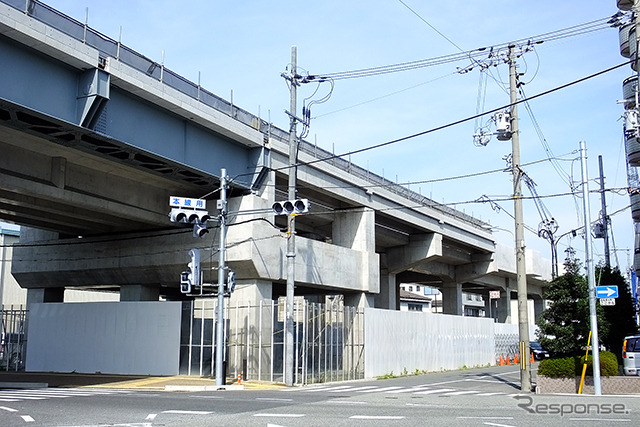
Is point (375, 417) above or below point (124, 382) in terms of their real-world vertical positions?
above

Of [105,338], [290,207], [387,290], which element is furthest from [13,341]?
[387,290]

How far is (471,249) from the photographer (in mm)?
57938

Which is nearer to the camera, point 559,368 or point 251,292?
point 559,368

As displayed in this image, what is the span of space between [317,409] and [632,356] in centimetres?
1555

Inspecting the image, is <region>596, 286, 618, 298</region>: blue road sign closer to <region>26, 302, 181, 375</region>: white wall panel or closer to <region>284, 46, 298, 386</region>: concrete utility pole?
<region>284, 46, 298, 386</region>: concrete utility pole

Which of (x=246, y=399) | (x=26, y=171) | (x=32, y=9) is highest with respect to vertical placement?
(x=32, y=9)

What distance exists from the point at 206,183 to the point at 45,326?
13.1m

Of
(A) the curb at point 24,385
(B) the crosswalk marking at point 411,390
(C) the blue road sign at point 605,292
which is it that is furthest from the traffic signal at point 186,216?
(C) the blue road sign at point 605,292

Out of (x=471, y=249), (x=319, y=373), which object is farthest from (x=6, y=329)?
(x=471, y=249)

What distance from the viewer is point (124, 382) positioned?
91.5 feet

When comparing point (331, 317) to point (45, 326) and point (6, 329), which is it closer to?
point (45, 326)

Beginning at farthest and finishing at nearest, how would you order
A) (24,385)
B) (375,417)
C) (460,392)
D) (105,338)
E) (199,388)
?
1. (105,338)
2. (24,385)
3. (199,388)
4. (460,392)
5. (375,417)

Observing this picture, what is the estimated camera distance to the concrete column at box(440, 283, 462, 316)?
198 feet

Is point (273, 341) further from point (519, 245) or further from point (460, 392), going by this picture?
point (519, 245)
